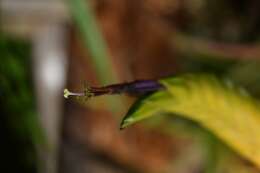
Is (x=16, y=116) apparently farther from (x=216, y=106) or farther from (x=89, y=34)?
(x=216, y=106)

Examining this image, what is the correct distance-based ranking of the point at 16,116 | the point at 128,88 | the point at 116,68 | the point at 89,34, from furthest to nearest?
the point at 116,68 → the point at 16,116 → the point at 89,34 → the point at 128,88

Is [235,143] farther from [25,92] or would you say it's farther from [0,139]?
[0,139]

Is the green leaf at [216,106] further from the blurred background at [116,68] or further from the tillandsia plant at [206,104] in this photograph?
the blurred background at [116,68]

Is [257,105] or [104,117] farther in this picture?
[104,117]

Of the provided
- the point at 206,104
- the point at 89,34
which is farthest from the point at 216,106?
the point at 89,34

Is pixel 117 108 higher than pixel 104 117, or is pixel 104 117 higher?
pixel 117 108

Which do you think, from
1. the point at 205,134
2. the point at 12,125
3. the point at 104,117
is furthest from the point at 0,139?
the point at 205,134

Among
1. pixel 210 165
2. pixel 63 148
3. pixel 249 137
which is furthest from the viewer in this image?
pixel 63 148

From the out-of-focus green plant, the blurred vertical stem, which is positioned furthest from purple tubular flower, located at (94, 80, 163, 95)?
the out-of-focus green plant
